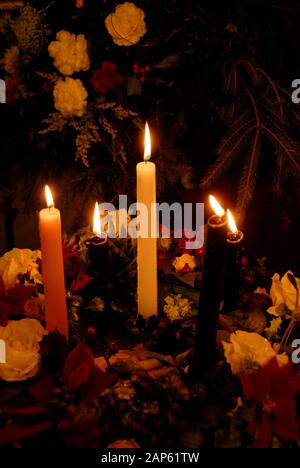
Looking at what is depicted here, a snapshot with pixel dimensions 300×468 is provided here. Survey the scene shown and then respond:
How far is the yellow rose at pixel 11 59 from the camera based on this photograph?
4.26 ft

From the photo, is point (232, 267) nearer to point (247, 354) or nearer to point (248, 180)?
point (247, 354)

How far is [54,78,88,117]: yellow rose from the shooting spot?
4.00 ft

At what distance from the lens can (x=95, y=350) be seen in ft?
→ 2.92

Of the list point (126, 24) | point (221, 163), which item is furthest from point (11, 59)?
point (221, 163)

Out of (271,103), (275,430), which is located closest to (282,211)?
(271,103)

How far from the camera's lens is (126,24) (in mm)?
1166

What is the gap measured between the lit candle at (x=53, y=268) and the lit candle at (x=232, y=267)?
231 millimetres

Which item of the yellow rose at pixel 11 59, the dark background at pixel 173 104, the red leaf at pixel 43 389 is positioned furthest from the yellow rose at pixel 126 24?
the red leaf at pixel 43 389

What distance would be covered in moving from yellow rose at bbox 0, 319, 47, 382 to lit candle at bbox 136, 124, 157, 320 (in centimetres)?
17

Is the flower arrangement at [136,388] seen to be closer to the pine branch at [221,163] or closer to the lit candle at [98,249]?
the lit candle at [98,249]

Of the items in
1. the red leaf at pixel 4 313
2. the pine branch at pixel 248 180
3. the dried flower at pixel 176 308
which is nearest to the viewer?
the red leaf at pixel 4 313

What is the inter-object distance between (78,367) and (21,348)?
0.28 ft
